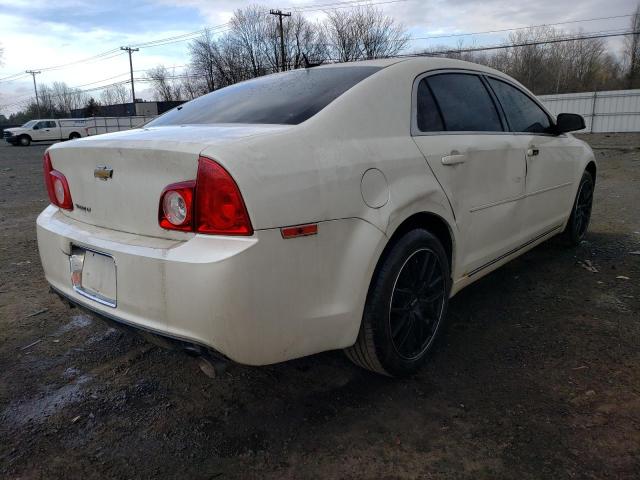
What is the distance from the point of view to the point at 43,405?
251 cm

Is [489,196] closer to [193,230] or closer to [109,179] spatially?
[193,230]

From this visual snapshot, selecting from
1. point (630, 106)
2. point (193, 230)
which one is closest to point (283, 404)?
point (193, 230)

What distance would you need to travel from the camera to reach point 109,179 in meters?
2.21

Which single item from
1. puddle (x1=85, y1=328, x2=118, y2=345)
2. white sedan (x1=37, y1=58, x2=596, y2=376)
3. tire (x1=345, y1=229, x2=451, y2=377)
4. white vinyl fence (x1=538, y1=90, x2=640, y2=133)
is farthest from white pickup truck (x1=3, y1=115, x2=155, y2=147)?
tire (x1=345, y1=229, x2=451, y2=377)

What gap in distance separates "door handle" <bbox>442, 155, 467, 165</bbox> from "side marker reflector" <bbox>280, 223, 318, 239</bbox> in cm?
101

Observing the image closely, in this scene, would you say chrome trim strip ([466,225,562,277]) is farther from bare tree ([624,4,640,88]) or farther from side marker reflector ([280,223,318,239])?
bare tree ([624,4,640,88])

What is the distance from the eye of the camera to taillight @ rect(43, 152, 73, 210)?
8.29 ft

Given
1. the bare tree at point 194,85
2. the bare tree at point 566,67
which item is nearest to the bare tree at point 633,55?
the bare tree at point 566,67

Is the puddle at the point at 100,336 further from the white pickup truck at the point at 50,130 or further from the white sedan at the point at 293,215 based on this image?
the white pickup truck at the point at 50,130

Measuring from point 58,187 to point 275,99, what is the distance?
120 centimetres

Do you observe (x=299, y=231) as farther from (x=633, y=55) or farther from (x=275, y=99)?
(x=633, y=55)

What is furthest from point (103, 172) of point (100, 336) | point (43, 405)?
point (100, 336)

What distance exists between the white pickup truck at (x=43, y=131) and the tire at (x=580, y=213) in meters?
37.7

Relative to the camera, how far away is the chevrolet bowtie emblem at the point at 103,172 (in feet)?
7.22
